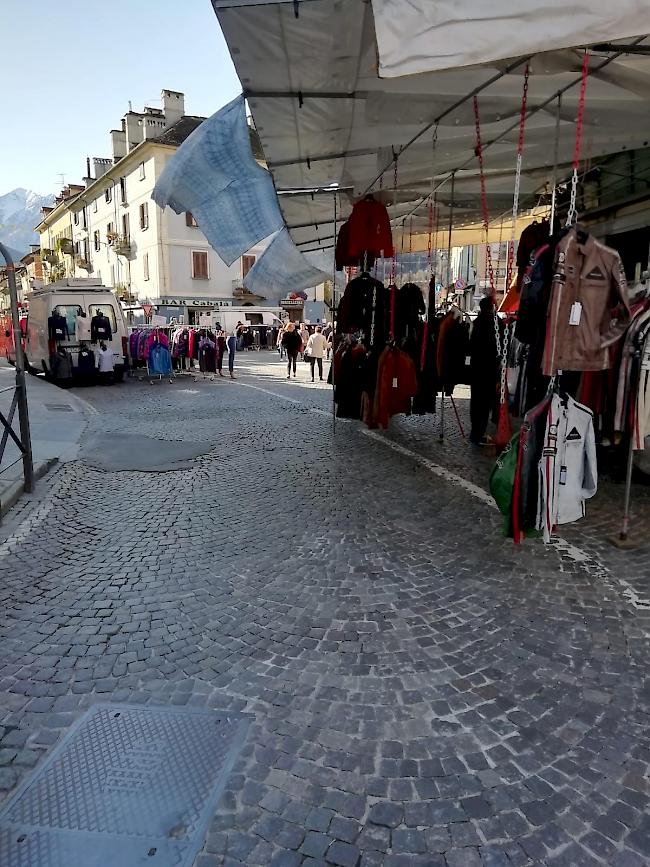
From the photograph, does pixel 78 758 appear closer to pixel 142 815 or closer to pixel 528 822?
pixel 142 815

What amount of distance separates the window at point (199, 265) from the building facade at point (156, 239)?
6cm

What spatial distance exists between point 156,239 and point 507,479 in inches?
1402

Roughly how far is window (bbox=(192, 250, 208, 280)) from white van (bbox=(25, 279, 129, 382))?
67.1ft

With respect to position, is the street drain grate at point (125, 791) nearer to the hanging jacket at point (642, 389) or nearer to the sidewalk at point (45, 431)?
the hanging jacket at point (642, 389)

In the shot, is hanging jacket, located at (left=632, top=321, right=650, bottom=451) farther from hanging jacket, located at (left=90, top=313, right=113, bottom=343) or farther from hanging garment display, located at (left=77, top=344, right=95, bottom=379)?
hanging garment display, located at (left=77, top=344, right=95, bottom=379)

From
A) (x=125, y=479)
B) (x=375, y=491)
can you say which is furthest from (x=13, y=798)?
(x=125, y=479)

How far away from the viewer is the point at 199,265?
120ft

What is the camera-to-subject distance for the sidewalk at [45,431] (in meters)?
6.27

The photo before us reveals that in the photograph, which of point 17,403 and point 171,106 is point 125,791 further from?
point 171,106

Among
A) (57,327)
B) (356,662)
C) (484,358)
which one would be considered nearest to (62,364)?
(57,327)

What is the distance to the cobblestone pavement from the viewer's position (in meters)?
2.09

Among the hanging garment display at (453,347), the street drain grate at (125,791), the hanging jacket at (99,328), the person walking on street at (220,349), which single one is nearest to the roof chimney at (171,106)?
the person walking on street at (220,349)

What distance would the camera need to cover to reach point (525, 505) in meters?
4.09

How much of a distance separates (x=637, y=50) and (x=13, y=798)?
5609 millimetres
